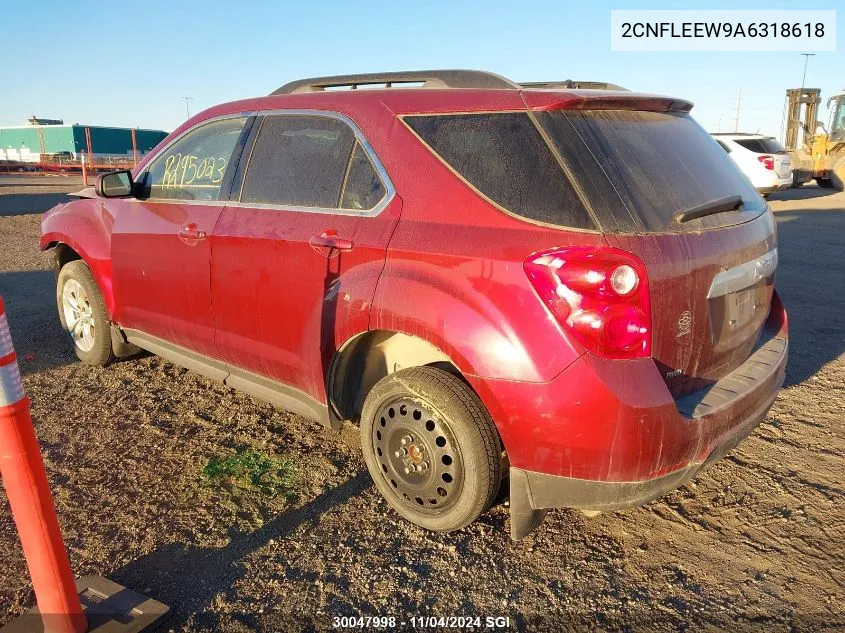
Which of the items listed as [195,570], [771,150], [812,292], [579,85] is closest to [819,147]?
[771,150]

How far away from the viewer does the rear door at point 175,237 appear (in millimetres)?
3761

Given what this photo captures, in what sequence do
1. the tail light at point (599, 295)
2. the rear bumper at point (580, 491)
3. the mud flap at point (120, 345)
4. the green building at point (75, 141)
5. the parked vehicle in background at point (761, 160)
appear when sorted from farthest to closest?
the green building at point (75, 141)
the parked vehicle in background at point (761, 160)
the mud flap at point (120, 345)
the rear bumper at point (580, 491)
the tail light at point (599, 295)

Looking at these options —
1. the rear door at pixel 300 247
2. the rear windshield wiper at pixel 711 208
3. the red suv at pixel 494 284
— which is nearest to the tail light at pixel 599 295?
the red suv at pixel 494 284

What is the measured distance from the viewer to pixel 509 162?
2617 millimetres

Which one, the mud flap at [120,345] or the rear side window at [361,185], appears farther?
the mud flap at [120,345]

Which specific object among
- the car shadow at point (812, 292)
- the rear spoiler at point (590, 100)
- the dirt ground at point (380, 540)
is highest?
the rear spoiler at point (590, 100)

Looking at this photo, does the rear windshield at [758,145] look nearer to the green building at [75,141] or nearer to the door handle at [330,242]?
the door handle at [330,242]

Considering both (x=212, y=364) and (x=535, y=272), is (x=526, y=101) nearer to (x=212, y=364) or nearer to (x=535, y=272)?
(x=535, y=272)

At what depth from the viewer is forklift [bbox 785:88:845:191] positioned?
73.3 feet

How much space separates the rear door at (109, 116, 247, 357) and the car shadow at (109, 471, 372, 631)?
1267mm

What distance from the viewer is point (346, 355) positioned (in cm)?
312

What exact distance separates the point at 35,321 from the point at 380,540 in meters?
4.82

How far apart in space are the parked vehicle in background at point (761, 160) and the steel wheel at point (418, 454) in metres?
16.8

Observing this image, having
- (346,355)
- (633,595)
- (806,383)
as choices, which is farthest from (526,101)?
(806,383)
